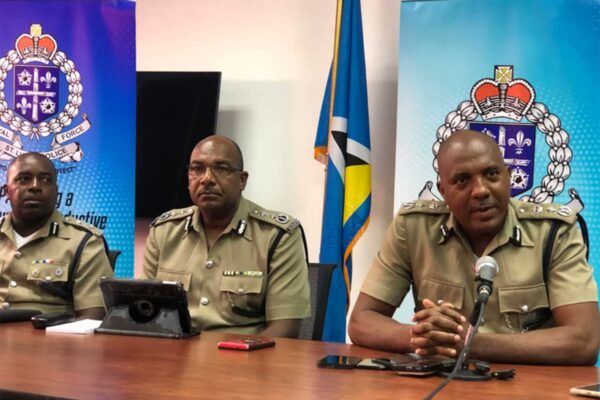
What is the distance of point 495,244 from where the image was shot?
9.02 feet

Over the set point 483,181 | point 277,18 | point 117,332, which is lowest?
point 117,332

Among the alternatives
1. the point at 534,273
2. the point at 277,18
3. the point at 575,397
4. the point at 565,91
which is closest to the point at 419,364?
the point at 575,397

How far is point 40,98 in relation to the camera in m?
4.82

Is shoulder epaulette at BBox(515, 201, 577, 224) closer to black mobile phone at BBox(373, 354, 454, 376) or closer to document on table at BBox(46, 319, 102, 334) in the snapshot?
black mobile phone at BBox(373, 354, 454, 376)

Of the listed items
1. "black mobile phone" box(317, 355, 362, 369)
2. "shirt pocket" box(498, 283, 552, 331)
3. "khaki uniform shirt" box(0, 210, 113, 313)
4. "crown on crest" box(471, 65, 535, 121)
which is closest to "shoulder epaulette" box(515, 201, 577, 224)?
"shirt pocket" box(498, 283, 552, 331)

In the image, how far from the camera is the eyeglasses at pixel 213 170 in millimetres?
3533

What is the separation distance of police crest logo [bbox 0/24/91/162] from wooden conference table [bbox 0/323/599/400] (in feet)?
7.52

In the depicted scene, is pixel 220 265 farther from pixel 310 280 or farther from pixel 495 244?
pixel 495 244

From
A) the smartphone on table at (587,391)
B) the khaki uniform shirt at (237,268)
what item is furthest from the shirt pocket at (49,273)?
the smartphone on table at (587,391)

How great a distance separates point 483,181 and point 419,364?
747mm

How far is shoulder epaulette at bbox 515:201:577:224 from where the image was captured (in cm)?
274

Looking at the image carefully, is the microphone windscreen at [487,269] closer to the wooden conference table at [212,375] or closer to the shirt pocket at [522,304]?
the wooden conference table at [212,375]

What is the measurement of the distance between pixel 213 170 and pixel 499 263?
1.30 metres

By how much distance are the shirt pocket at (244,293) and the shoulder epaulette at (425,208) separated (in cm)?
70
